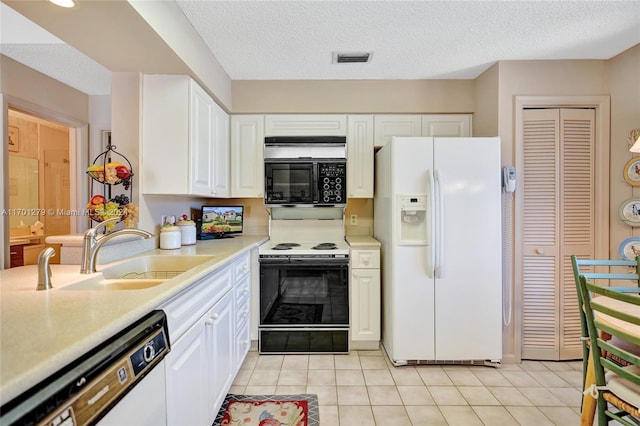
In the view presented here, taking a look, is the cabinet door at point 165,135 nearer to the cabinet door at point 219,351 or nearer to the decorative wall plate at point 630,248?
the cabinet door at point 219,351

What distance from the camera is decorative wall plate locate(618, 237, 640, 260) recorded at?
7.52 feet

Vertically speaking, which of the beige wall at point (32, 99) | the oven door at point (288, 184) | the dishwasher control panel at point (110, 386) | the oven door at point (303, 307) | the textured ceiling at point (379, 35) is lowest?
the oven door at point (303, 307)

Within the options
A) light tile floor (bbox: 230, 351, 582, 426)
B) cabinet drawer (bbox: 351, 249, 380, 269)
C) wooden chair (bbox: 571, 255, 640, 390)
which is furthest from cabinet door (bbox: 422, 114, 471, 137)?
light tile floor (bbox: 230, 351, 582, 426)

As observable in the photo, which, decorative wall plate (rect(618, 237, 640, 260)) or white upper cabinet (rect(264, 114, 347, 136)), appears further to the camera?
white upper cabinet (rect(264, 114, 347, 136))

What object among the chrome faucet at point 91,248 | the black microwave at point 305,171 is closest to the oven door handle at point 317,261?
the black microwave at point 305,171

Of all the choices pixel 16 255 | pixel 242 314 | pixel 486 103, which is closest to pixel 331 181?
pixel 242 314

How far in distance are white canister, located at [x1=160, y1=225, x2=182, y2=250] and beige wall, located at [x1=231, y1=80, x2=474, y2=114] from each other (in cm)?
134

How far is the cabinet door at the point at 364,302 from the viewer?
2676mm

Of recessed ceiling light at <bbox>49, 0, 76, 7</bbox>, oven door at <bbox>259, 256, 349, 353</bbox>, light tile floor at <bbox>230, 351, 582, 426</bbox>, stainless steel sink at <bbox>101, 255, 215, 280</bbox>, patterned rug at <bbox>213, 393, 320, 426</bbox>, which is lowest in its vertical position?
light tile floor at <bbox>230, 351, 582, 426</bbox>

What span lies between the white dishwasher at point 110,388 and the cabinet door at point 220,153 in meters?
1.73

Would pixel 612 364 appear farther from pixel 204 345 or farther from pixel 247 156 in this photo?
pixel 247 156

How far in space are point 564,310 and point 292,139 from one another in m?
2.69

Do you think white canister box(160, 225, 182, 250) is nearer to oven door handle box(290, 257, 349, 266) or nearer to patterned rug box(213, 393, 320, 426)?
oven door handle box(290, 257, 349, 266)

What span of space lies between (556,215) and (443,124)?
4.04 feet
